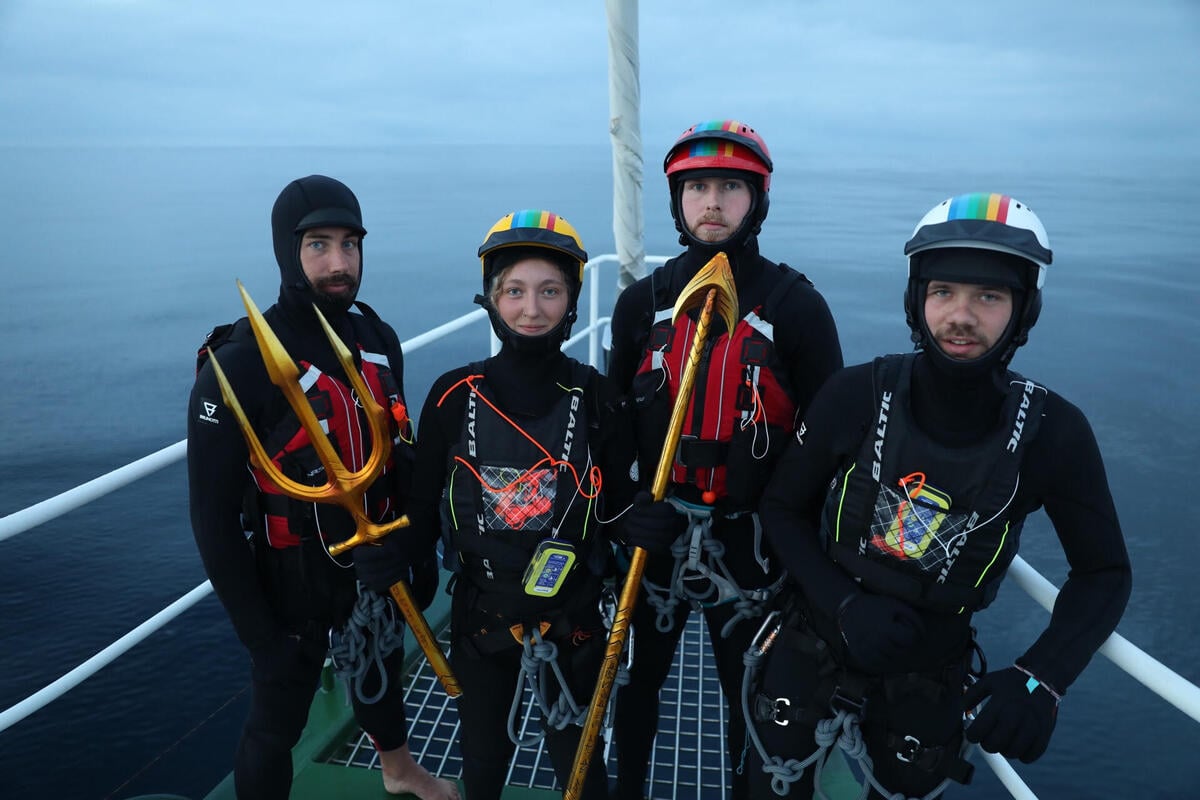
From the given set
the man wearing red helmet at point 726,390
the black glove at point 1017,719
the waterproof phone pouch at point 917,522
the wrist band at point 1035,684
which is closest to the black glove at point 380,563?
the man wearing red helmet at point 726,390

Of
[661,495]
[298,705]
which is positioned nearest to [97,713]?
[298,705]

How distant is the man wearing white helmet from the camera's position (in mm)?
1803

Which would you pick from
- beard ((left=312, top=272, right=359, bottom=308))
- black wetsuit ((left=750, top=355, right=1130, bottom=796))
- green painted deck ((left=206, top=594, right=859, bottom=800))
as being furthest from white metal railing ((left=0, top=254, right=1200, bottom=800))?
green painted deck ((left=206, top=594, right=859, bottom=800))

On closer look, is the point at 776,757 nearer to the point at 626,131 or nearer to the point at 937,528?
the point at 937,528

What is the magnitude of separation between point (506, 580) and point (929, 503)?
121 cm

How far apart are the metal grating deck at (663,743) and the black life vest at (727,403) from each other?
4.91 feet

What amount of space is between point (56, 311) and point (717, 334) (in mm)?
59413

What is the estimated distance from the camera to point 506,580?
226 cm

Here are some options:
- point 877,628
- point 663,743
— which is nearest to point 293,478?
point 877,628

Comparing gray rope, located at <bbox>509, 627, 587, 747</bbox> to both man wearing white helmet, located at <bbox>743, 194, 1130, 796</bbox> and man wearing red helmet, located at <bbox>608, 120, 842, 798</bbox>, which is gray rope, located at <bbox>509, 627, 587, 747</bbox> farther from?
man wearing white helmet, located at <bbox>743, 194, 1130, 796</bbox>

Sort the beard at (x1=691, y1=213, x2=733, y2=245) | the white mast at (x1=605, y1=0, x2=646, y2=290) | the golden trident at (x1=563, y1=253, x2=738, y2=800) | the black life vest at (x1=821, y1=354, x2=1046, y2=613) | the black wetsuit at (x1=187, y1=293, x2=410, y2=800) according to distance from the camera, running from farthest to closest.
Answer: the white mast at (x1=605, y1=0, x2=646, y2=290), the beard at (x1=691, y1=213, x2=733, y2=245), the golden trident at (x1=563, y1=253, x2=738, y2=800), the black wetsuit at (x1=187, y1=293, x2=410, y2=800), the black life vest at (x1=821, y1=354, x2=1046, y2=613)

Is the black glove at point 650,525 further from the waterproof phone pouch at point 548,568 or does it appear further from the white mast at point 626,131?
the white mast at point 626,131

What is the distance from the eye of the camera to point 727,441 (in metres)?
2.47

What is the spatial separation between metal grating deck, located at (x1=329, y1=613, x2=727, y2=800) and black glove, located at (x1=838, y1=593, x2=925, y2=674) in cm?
157
